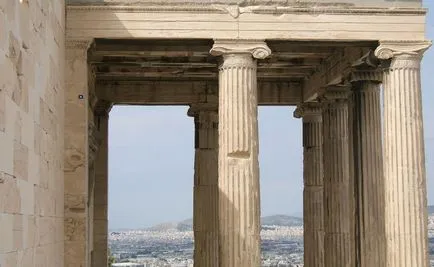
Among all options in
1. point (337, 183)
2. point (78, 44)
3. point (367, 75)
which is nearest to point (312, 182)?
point (337, 183)

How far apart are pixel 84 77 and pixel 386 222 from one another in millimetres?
8753

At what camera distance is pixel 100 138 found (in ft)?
110

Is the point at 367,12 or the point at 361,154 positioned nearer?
the point at 367,12

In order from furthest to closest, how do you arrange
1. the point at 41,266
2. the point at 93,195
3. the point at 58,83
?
the point at 93,195 → the point at 58,83 → the point at 41,266

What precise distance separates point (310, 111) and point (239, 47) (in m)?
9.88

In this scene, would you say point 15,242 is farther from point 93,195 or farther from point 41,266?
point 93,195

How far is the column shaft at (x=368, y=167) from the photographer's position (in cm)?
2742

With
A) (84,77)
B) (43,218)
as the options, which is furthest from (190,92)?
(43,218)

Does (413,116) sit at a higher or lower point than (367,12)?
lower

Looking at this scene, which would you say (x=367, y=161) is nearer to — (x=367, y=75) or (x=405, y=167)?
(x=367, y=75)

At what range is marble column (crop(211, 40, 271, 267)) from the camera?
23.8 m

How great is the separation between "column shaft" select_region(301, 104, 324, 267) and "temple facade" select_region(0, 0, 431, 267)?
0.16m

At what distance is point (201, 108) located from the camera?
3381 cm

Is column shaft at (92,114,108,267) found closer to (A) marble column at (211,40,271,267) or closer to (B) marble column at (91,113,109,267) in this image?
(B) marble column at (91,113,109,267)
